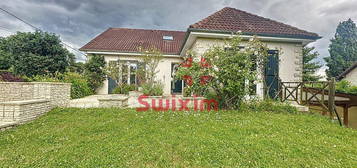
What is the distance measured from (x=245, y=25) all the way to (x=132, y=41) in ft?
30.5

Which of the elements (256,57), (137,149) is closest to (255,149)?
(137,149)

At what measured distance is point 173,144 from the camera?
2.63 meters

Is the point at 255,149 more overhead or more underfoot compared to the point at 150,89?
more underfoot

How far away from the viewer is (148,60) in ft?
27.9

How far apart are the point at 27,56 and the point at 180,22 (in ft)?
39.4

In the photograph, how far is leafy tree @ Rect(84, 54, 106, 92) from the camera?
9.66 metres

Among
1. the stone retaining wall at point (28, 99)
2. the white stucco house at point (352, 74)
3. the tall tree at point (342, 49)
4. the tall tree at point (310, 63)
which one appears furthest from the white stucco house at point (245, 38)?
the tall tree at point (342, 49)

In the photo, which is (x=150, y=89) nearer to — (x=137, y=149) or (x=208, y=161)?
(x=137, y=149)

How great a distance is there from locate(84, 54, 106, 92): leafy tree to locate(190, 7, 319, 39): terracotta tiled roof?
7326mm

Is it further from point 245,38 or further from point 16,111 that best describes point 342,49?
point 16,111

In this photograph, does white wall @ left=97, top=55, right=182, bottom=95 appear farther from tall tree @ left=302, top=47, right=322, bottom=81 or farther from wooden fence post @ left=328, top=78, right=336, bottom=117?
tall tree @ left=302, top=47, right=322, bottom=81

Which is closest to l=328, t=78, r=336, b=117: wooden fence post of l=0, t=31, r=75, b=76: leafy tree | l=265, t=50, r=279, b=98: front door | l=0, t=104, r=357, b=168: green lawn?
l=0, t=104, r=357, b=168: green lawn

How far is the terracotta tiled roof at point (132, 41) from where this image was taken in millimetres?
10637

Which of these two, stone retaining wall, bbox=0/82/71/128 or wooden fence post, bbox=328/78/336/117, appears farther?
wooden fence post, bbox=328/78/336/117
